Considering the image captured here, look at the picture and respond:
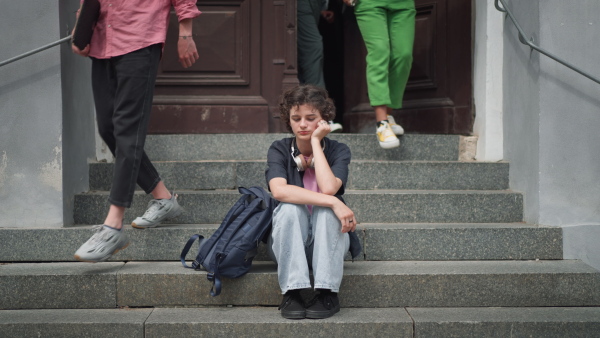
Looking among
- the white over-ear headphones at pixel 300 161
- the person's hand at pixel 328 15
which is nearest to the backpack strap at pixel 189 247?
the white over-ear headphones at pixel 300 161

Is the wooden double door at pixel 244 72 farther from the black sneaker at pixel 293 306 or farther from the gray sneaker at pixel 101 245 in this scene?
the black sneaker at pixel 293 306

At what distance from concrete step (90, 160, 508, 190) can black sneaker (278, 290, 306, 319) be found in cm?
130

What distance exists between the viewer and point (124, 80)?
340 centimetres

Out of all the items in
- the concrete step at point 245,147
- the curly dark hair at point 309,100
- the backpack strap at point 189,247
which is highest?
the curly dark hair at point 309,100

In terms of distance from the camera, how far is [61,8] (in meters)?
3.90

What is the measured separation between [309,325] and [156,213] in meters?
1.21

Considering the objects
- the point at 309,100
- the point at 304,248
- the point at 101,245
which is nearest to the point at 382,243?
the point at 304,248

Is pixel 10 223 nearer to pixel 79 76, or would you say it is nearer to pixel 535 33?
pixel 79 76

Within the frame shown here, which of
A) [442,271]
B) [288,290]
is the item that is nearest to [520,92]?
[442,271]

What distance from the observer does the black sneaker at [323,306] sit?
3072 millimetres

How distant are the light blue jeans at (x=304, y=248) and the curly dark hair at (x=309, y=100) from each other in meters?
0.51

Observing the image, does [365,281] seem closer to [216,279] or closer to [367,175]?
[216,279]

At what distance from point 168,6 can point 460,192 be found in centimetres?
213

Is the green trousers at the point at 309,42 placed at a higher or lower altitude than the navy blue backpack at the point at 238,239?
higher
